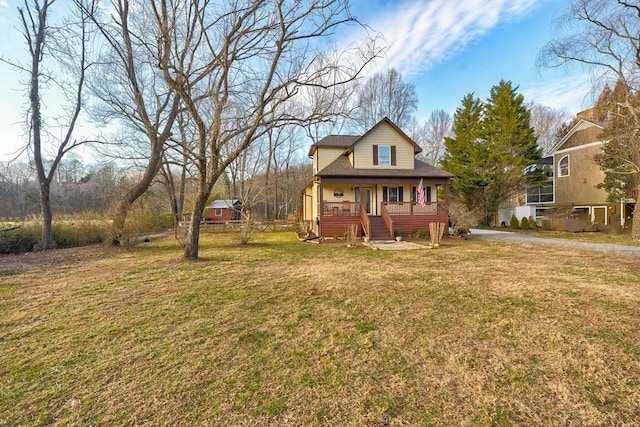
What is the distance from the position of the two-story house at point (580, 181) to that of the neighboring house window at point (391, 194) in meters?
13.1

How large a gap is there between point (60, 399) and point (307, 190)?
2132 cm

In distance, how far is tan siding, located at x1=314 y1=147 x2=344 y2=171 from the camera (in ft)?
61.2

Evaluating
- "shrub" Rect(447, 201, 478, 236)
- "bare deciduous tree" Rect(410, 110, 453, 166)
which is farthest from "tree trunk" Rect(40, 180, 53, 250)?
"bare deciduous tree" Rect(410, 110, 453, 166)

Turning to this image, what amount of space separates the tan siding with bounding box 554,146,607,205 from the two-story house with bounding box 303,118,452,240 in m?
12.5

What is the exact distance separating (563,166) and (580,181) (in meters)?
1.99

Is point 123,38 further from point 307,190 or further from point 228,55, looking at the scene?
point 307,190

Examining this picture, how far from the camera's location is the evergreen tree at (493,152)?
72.1 feet

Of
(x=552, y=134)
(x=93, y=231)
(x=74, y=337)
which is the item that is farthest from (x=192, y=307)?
(x=552, y=134)

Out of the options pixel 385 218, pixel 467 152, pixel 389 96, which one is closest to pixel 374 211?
pixel 385 218

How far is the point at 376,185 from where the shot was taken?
17.1 metres

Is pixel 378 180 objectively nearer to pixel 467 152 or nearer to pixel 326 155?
pixel 326 155

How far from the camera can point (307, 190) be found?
23.4 meters

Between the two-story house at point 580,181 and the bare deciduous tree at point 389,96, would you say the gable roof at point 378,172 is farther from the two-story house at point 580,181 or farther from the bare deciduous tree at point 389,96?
the bare deciduous tree at point 389,96

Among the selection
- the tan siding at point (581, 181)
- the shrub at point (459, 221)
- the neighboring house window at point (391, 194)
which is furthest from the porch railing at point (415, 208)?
the tan siding at point (581, 181)
